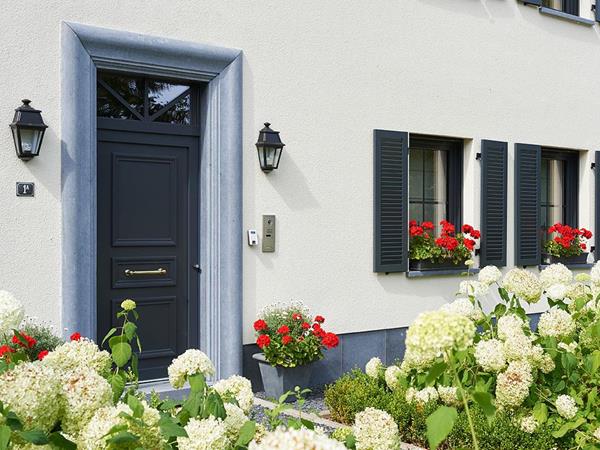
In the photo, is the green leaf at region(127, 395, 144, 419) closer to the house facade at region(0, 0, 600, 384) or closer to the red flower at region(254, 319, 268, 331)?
the house facade at region(0, 0, 600, 384)

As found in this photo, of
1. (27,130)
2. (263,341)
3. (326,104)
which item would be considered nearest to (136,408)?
(27,130)

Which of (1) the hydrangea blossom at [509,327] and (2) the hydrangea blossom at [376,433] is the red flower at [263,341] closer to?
(1) the hydrangea blossom at [509,327]

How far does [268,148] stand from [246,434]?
461 cm

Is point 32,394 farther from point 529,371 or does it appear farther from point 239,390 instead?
point 529,371

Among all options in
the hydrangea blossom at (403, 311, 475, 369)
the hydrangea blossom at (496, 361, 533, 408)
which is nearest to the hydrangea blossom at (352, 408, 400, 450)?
the hydrangea blossom at (403, 311, 475, 369)

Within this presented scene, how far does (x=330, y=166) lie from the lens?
21.6 feet

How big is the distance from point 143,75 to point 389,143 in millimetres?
2492

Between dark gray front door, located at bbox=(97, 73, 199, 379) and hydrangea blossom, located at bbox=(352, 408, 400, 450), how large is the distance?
13.6 ft

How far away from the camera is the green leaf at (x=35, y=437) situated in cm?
123

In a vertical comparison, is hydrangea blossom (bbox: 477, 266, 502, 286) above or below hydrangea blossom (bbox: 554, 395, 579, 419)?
above

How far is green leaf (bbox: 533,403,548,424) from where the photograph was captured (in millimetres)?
3296

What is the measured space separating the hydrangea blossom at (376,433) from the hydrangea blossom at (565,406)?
5.56 feet

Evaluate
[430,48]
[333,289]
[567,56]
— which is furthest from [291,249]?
[567,56]

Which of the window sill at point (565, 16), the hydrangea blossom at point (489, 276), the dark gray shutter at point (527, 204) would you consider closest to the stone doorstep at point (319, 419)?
the hydrangea blossom at point (489, 276)
